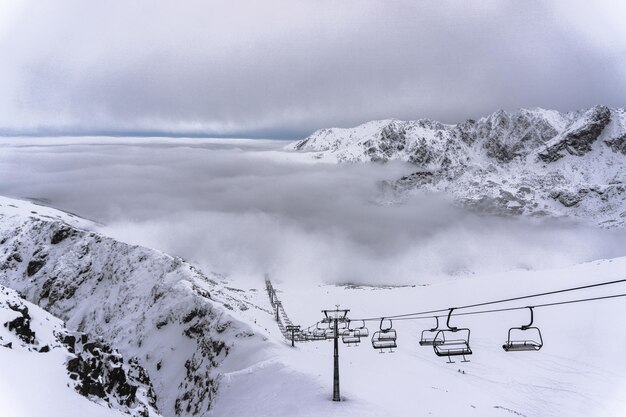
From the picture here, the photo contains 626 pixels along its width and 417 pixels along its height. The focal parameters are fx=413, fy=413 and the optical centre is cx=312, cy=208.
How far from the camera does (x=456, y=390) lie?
155ft

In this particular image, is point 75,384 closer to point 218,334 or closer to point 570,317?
point 218,334

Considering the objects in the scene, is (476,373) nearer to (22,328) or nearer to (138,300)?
A: (22,328)

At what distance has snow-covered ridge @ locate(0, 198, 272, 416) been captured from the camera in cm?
5744

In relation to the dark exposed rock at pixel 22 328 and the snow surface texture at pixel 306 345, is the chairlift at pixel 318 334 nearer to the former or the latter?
the snow surface texture at pixel 306 345

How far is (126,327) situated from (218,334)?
2808 cm

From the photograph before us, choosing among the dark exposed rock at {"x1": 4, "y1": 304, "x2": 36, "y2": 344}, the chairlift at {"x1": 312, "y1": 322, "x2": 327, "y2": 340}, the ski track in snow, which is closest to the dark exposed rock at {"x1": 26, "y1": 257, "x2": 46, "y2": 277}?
the ski track in snow

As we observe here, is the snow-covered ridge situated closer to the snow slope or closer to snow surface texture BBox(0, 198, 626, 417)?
snow surface texture BBox(0, 198, 626, 417)

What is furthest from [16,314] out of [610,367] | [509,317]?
[509,317]

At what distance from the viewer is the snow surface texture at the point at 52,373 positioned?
81.5 ft

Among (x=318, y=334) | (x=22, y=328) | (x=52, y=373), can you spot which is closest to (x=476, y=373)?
(x=318, y=334)

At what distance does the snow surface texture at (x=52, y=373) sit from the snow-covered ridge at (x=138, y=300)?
13820mm

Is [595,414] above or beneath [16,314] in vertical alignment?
beneath

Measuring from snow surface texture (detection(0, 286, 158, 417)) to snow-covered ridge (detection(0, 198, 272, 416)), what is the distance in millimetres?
13820

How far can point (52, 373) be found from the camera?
96.2 ft
